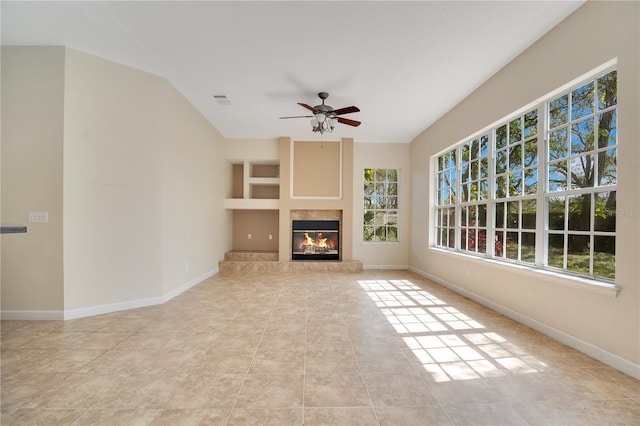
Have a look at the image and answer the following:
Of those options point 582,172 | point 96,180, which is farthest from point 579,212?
point 96,180

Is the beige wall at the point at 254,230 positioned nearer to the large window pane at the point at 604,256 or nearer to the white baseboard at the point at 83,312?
the white baseboard at the point at 83,312

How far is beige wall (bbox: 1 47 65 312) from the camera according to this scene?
313 centimetres

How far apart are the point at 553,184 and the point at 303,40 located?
124 inches

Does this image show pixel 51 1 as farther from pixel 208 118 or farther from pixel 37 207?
pixel 208 118

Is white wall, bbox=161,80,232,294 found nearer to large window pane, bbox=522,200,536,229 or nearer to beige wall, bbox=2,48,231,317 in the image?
beige wall, bbox=2,48,231,317

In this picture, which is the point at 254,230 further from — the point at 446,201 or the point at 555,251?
the point at 555,251

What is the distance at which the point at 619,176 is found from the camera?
85.0 inches

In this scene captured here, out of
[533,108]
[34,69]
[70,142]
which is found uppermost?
[34,69]

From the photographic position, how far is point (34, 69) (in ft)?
10.4

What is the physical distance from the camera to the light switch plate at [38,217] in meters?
3.15

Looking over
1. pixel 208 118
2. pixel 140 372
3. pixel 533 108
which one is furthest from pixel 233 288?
pixel 533 108

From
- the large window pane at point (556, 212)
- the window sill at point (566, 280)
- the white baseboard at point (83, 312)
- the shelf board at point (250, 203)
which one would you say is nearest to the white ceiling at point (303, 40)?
the large window pane at point (556, 212)

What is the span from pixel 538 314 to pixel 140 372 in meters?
3.83

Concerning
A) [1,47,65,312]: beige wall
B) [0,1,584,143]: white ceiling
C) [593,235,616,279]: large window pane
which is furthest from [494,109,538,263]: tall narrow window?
[1,47,65,312]: beige wall
